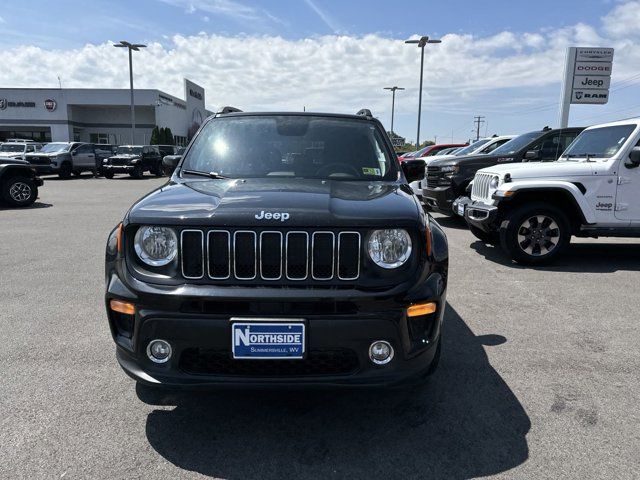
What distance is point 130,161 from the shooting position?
25.8 meters

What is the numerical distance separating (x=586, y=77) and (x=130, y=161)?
2100 centimetres

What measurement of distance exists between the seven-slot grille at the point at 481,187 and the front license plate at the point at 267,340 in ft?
18.2

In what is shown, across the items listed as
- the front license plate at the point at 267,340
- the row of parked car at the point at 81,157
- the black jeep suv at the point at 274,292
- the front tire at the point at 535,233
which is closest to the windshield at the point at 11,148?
the row of parked car at the point at 81,157

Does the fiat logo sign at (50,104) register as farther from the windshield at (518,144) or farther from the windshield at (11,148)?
the windshield at (518,144)

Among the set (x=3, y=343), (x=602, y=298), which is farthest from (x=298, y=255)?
(x=602, y=298)

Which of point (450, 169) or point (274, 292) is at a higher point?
point (450, 169)

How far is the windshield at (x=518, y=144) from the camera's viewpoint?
9.70 meters

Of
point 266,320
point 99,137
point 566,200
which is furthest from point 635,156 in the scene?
point 99,137

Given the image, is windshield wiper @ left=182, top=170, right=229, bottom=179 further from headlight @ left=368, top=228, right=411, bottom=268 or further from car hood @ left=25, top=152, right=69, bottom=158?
car hood @ left=25, top=152, right=69, bottom=158

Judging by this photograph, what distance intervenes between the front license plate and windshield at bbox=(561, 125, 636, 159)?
6.18 meters

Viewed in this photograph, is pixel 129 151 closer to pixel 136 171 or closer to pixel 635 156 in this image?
pixel 136 171

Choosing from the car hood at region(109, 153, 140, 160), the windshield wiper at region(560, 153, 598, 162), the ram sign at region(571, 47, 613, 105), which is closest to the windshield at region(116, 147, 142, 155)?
the car hood at region(109, 153, 140, 160)

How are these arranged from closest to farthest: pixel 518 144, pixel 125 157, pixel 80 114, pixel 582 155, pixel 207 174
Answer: pixel 207 174 < pixel 582 155 < pixel 518 144 < pixel 125 157 < pixel 80 114

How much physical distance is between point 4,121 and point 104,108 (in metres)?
8.96
